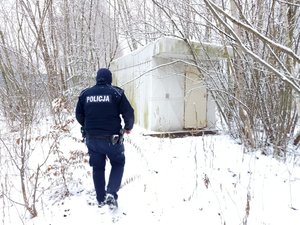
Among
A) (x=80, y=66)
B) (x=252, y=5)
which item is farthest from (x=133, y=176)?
(x=80, y=66)

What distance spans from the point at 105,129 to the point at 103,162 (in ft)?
1.50

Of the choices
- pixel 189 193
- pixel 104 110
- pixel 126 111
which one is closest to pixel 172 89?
pixel 189 193

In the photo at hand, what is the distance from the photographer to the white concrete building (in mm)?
7094

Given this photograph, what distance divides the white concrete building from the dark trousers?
381cm

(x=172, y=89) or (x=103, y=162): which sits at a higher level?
(x=172, y=89)

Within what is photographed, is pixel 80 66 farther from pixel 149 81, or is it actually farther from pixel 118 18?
pixel 149 81

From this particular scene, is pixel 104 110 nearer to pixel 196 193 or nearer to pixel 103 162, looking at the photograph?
pixel 103 162

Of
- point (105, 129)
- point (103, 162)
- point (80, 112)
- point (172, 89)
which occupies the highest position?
point (172, 89)

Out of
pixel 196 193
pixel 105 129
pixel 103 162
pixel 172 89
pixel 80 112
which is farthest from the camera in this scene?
pixel 172 89

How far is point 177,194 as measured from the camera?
387 cm

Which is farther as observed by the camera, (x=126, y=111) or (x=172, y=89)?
(x=172, y=89)

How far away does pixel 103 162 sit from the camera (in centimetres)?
358

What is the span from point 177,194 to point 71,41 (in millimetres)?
10301

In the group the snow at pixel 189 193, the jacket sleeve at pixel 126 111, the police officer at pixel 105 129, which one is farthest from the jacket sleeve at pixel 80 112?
the snow at pixel 189 193
